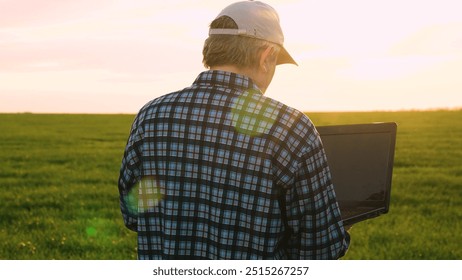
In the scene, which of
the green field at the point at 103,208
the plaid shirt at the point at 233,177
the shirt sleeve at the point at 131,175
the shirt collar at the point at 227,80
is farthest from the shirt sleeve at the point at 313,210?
the green field at the point at 103,208

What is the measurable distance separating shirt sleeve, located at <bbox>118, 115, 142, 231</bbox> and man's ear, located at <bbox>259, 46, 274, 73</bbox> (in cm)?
53

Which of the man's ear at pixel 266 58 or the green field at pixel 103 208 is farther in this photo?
the green field at pixel 103 208

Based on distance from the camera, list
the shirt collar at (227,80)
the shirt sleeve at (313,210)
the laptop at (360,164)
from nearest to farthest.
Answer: the shirt sleeve at (313,210), the shirt collar at (227,80), the laptop at (360,164)

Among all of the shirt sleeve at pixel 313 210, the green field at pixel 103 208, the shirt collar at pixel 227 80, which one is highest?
the shirt collar at pixel 227 80

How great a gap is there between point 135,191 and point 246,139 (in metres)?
0.57

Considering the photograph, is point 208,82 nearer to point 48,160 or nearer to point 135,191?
point 135,191

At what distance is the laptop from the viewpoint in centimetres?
253

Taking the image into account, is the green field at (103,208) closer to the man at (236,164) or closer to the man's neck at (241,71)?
the man at (236,164)

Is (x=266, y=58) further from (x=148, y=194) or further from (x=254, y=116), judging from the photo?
(x=148, y=194)

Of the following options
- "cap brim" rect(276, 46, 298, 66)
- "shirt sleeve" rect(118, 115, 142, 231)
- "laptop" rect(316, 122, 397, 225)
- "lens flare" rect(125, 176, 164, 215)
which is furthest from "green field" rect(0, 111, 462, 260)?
"cap brim" rect(276, 46, 298, 66)

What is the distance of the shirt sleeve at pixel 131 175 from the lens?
2.36 metres

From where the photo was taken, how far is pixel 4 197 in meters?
10.3

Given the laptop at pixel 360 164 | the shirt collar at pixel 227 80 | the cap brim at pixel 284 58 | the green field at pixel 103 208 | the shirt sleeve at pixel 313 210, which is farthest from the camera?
the green field at pixel 103 208

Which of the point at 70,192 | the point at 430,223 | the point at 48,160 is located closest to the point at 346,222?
the point at 430,223
